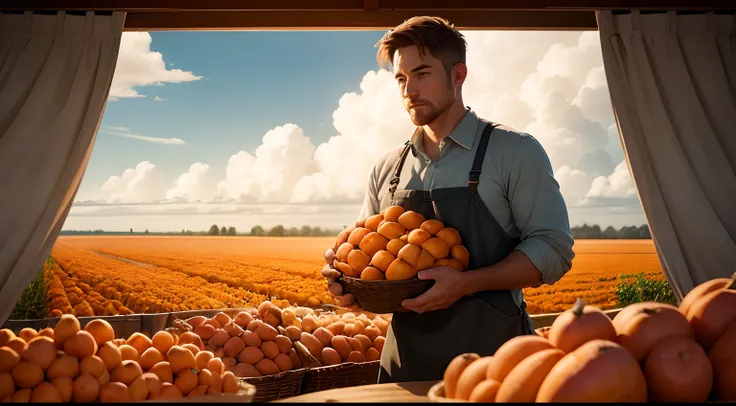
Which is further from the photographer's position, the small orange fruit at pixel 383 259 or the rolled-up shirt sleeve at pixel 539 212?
the rolled-up shirt sleeve at pixel 539 212

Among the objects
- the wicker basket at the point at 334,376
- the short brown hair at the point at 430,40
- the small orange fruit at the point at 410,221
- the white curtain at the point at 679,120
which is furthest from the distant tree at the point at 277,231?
the small orange fruit at the point at 410,221

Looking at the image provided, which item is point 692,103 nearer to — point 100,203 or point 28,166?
point 28,166

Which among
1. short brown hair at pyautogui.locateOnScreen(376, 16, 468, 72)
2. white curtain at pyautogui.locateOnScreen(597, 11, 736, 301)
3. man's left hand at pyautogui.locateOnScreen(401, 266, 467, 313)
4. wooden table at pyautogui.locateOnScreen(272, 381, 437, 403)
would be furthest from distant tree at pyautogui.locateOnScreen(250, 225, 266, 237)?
wooden table at pyautogui.locateOnScreen(272, 381, 437, 403)

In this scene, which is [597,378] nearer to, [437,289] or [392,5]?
[437,289]

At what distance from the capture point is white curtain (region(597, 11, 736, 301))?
3.59m

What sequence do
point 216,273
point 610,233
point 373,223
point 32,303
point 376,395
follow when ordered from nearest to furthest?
point 376,395 → point 373,223 → point 32,303 → point 610,233 → point 216,273

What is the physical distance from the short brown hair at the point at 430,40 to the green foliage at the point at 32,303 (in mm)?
3089

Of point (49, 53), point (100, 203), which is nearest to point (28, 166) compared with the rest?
point (49, 53)

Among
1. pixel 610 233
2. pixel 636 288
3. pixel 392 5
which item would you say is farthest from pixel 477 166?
pixel 636 288

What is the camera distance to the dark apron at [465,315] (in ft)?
7.05

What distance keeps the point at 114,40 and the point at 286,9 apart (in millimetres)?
955

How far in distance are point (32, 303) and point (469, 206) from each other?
329cm

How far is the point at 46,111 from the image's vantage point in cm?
364

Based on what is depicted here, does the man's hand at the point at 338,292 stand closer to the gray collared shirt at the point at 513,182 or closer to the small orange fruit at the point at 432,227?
the small orange fruit at the point at 432,227
